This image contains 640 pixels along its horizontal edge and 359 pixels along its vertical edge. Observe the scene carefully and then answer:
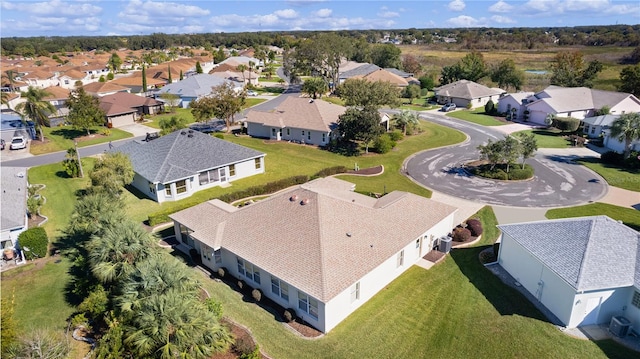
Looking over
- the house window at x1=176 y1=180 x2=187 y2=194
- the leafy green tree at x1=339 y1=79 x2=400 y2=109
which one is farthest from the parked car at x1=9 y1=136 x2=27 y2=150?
the leafy green tree at x1=339 y1=79 x2=400 y2=109

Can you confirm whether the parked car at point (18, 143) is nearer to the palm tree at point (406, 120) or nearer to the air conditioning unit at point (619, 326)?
the palm tree at point (406, 120)

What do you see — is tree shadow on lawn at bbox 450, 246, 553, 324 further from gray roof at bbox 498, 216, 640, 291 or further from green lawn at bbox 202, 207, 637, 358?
gray roof at bbox 498, 216, 640, 291

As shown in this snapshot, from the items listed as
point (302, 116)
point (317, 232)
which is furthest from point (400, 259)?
point (302, 116)

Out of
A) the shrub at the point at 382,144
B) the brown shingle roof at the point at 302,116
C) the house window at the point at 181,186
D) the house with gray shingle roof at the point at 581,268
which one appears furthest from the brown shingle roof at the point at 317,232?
the brown shingle roof at the point at 302,116

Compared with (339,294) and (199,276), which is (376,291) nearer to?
(339,294)

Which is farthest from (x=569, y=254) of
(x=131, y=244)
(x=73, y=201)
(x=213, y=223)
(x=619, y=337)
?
(x=73, y=201)

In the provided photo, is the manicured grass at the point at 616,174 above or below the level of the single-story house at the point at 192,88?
below
